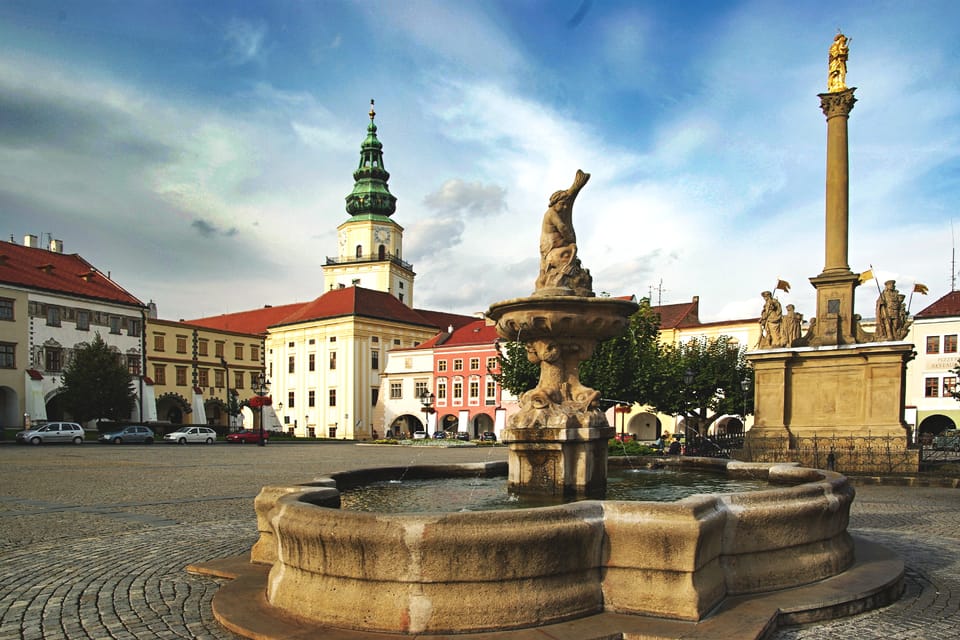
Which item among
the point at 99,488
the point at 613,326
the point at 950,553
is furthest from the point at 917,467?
the point at 99,488

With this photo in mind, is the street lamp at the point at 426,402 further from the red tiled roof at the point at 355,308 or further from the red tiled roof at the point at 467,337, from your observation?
the red tiled roof at the point at 355,308

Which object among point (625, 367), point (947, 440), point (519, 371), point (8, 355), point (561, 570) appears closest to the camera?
point (561, 570)

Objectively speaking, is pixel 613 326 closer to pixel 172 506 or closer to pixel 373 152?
pixel 172 506

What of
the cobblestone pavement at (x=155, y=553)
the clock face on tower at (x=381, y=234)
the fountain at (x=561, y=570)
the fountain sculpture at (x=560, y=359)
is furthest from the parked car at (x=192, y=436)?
the clock face on tower at (x=381, y=234)

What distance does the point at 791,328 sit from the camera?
19000 millimetres

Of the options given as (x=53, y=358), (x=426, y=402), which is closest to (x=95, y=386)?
(x=53, y=358)

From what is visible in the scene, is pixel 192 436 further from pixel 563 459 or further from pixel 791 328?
pixel 563 459

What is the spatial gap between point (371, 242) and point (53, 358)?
4471 centimetres

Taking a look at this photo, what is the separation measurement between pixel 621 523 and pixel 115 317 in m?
56.0

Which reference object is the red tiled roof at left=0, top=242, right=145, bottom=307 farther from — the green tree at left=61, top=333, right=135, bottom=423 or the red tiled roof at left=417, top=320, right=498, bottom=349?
the red tiled roof at left=417, top=320, right=498, bottom=349

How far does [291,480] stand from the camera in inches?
714

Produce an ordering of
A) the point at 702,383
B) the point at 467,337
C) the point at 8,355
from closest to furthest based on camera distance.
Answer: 1. the point at 702,383
2. the point at 8,355
3. the point at 467,337

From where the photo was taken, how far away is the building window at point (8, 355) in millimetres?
45156

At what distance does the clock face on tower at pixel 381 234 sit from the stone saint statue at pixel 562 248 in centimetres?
8195
